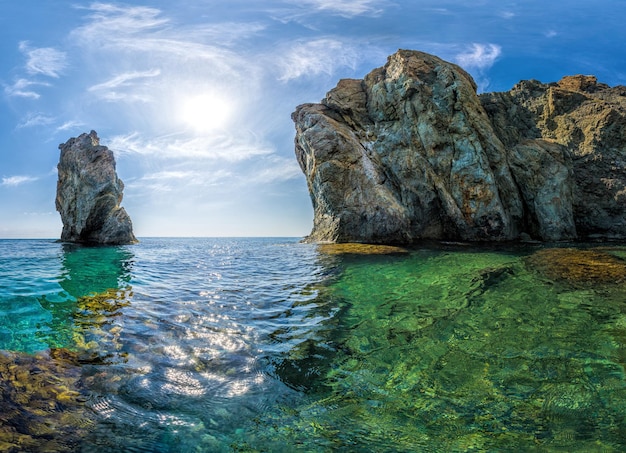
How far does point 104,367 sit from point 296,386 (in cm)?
314

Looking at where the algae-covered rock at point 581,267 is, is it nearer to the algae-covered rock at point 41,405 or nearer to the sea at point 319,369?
the sea at point 319,369

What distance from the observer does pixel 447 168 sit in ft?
96.1

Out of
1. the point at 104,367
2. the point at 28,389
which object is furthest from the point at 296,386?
the point at 28,389

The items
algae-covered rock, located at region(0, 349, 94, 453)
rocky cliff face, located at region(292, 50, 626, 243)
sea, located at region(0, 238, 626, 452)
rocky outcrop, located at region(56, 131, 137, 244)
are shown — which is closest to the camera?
algae-covered rock, located at region(0, 349, 94, 453)

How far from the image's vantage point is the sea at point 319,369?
3.48 meters

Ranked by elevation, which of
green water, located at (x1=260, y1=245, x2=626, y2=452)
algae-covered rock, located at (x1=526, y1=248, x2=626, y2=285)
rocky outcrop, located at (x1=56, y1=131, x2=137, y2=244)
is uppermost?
rocky outcrop, located at (x1=56, y1=131, x2=137, y2=244)

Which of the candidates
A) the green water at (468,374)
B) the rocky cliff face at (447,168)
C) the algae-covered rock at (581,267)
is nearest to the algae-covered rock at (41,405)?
the green water at (468,374)

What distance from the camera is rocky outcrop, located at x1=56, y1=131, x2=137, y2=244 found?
133 feet

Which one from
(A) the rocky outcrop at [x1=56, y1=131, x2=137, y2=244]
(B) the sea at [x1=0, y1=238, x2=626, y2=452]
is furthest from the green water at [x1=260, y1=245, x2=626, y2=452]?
(A) the rocky outcrop at [x1=56, y1=131, x2=137, y2=244]

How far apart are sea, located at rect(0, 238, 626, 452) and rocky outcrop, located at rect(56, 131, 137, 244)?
116ft

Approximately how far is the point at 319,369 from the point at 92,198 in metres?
45.5

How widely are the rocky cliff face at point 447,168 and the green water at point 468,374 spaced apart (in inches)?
702

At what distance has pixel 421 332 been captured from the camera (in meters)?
6.63

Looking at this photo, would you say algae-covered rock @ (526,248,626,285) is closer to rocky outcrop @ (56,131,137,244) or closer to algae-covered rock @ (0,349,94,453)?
algae-covered rock @ (0,349,94,453)
